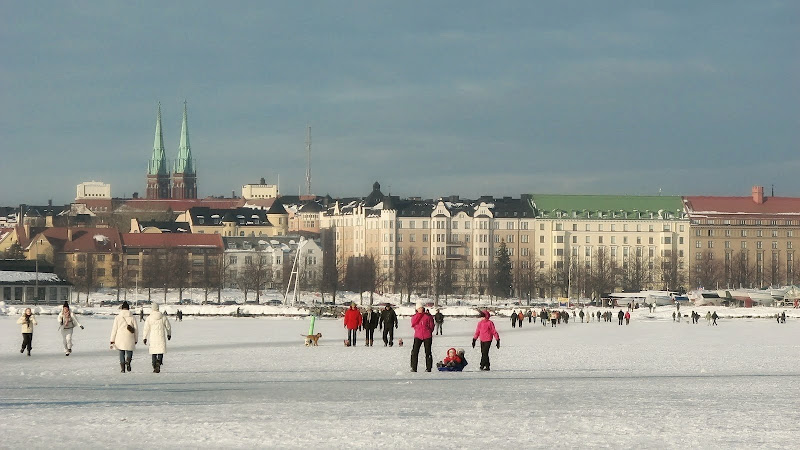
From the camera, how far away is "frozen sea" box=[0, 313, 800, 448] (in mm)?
15727

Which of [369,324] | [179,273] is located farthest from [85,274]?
[369,324]

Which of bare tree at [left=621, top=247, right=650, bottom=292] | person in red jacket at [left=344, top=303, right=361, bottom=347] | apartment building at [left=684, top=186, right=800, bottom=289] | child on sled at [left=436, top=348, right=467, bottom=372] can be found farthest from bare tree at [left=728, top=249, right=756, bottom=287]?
child on sled at [left=436, top=348, right=467, bottom=372]

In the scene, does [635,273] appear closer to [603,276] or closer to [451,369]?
[603,276]

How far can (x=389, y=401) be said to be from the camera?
20234mm

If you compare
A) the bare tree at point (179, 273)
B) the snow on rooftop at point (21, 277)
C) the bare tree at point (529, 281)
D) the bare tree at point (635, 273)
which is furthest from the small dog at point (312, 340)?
the bare tree at point (635, 273)

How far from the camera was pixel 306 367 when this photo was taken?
28.6 m

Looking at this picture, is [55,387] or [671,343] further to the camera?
[671,343]

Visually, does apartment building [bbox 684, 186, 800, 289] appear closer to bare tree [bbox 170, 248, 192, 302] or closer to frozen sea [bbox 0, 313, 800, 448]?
bare tree [bbox 170, 248, 192, 302]

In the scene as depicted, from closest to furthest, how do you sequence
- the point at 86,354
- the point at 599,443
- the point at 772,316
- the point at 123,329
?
the point at 599,443
the point at 123,329
the point at 86,354
the point at 772,316

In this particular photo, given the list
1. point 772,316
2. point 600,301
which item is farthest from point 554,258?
point 772,316

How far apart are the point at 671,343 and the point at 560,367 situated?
15.9 meters

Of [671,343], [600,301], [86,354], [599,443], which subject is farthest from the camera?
[600,301]

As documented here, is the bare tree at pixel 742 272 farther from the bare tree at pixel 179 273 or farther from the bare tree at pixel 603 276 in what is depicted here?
the bare tree at pixel 179 273

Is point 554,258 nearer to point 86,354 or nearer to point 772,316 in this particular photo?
point 772,316
